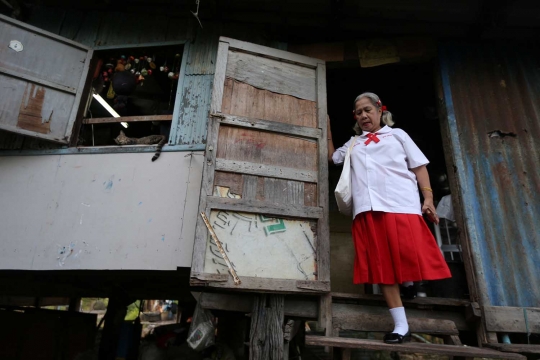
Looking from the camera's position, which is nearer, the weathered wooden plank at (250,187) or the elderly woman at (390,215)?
the elderly woman at (390,215)

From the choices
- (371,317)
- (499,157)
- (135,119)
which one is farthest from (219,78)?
(499,157)

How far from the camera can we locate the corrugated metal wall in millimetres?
2965

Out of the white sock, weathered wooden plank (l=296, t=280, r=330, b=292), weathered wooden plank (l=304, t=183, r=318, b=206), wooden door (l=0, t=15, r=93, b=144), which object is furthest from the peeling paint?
the white sock

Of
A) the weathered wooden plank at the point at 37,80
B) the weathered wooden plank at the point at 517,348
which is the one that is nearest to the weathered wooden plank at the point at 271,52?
the weathered wooden plank at the point at 37,80

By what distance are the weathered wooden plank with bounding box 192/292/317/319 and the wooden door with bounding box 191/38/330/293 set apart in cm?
25

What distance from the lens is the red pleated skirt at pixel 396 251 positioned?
7.98ft

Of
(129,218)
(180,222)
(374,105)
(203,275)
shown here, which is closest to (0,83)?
(129,218)

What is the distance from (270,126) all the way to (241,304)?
164cm

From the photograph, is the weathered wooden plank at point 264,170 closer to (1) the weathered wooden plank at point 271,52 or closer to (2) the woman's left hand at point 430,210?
(2) the woman's left hand at point 430,210

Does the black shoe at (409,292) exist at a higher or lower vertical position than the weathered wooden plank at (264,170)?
lower

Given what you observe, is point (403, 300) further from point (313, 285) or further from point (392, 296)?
point (313, 285)

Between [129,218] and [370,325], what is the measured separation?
255 centimetres

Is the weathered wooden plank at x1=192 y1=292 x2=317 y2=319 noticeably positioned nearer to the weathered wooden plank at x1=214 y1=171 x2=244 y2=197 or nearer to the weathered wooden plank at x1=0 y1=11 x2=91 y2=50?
the weathered wooden plank at x1=214 y1=171 x2=244 y2=197

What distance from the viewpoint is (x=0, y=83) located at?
3.69 m
